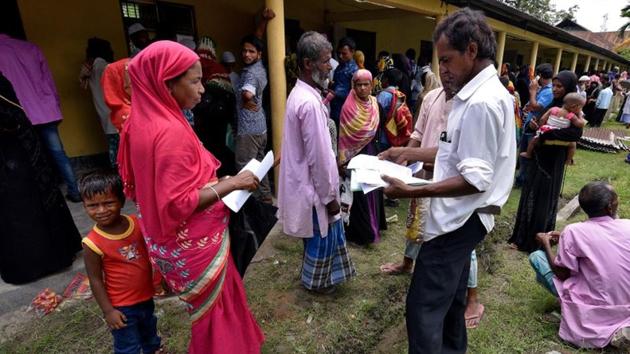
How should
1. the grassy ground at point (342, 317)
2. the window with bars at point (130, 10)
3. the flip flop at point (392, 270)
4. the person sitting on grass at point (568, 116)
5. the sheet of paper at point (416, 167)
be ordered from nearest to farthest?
1. the grassy ground at point (342, 317)
2. the sheet of paper at point (416, 167)
3. the flip flop at point (392, 270)
4. the person sitting on grass at point (568, 116)
5. the window with bars at point (130, 10)

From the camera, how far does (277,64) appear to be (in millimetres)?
4008

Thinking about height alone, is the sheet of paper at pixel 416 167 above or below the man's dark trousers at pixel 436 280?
above

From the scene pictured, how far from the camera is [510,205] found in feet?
16.7

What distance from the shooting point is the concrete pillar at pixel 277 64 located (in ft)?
12.6

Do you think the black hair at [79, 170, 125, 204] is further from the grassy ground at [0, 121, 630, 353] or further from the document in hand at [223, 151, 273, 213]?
the grassy ground at [0, 121, 630, 353]

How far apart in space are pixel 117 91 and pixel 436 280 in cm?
263

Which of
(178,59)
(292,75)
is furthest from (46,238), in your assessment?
(292,75)

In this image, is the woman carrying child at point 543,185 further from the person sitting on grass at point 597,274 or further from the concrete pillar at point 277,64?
the concrete pillar at point 277,64

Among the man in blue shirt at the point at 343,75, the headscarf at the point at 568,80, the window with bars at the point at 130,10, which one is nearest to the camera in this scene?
the headscarf at the point at 568,80

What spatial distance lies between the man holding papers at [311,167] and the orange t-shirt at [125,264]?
37.6 inches

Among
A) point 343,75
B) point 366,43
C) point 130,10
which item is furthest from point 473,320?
point 366,43

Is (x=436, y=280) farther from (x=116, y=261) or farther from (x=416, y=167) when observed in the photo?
(x=116, y=261)

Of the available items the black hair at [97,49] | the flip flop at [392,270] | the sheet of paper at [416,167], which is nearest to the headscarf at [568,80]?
the sheet of paper at [416,167]

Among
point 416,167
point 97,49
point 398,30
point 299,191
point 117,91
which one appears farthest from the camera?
point 398,30
